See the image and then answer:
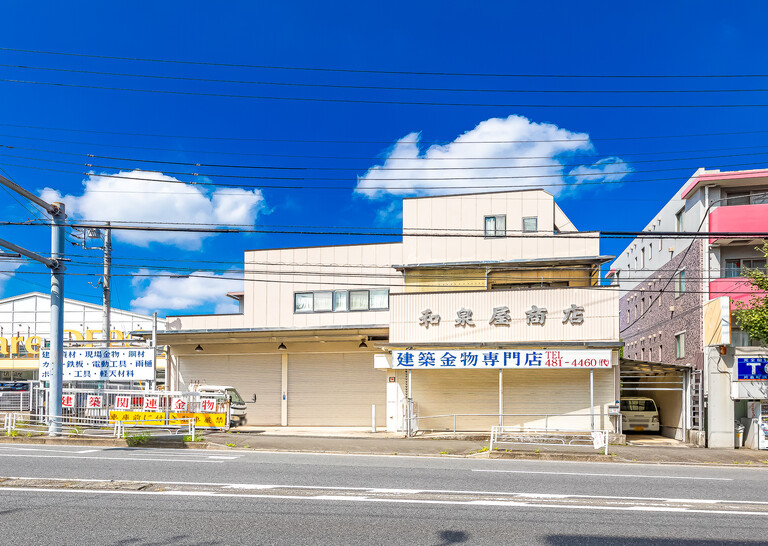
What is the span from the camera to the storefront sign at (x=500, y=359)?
2191cm

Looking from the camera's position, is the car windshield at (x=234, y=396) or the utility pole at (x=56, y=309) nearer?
the utility pole at (x=56, y=309)

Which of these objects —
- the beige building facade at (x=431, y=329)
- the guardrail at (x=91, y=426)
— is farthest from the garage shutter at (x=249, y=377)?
the guardrail at (x=91, y=426)

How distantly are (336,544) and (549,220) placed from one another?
19889mm

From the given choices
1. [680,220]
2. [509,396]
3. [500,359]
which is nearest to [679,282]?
[680,220]

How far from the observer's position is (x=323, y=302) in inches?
1137

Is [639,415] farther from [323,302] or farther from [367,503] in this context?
[367,503]

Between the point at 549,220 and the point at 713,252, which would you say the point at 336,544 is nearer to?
the point at 549,220

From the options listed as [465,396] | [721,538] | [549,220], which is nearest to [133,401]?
[465,396]

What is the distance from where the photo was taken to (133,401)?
2223cm

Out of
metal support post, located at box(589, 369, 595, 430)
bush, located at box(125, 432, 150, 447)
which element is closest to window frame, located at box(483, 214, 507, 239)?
metal support post, located at box(589, 369, 595, 430)

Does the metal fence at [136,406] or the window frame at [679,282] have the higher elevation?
the window frame at [679,282]

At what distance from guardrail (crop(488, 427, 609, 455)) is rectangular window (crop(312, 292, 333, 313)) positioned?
10.2 metres

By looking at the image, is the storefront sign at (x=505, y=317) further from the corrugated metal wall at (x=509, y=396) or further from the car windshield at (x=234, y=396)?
the car windshield at (x=234, y=396)

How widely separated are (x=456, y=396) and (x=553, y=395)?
364cm
